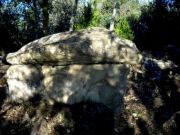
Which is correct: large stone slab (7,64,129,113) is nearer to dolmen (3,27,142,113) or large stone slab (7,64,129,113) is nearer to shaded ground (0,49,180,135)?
dolmen (3,27,142,113)

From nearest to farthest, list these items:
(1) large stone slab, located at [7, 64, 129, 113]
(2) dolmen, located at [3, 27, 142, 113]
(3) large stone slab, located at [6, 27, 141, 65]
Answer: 1. (3) large stone slab, located at [6, 27, 141, 65]
2. (2) dolmen, located at [3, 27, 142, 113]
3. (1) large stone slab, located at [7, 64, 129, 113]

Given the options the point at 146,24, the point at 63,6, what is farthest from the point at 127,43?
the point at 63,6

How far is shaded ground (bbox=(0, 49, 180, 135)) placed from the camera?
5242mm

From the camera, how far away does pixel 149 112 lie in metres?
6.27

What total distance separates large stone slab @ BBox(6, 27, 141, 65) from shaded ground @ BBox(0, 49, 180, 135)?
4.22 ft

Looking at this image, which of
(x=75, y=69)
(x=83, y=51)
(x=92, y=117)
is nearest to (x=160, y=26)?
(x=75, y=69)

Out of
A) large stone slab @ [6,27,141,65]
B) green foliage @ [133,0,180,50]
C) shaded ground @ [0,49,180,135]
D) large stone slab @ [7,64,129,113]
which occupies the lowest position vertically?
shaded ground @ [0,49,180,135]

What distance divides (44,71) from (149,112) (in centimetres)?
339

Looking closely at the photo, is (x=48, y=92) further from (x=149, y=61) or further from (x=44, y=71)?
(x=149, y=61)

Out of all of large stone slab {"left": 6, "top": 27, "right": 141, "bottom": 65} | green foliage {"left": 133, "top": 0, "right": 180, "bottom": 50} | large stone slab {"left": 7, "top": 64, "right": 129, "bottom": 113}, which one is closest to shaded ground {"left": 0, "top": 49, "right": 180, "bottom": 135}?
large stone slab {"left": 7, "top": 64, "right": 129, "bottom": 113}

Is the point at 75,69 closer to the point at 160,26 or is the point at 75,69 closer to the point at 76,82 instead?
the point at 76,82

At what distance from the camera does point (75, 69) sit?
19.8 ft

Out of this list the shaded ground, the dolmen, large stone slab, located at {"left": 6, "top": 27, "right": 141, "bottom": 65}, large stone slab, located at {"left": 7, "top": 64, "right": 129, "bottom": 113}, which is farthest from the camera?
large stone slab, located at {"left": 7, "top": 64, "right": 129, "bottom": 113}

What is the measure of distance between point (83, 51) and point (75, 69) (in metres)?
0.85
